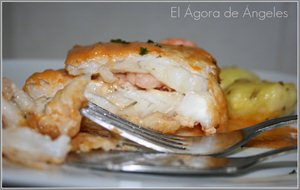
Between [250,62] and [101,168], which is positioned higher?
[101,168]

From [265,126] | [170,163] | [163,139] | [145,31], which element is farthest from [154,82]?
[145,31]

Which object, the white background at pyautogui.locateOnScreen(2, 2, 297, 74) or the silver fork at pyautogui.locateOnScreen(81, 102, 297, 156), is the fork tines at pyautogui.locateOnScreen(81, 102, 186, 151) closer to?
the silver fork at pyautogui.locateOnScreen(81, 102, 297, 156)

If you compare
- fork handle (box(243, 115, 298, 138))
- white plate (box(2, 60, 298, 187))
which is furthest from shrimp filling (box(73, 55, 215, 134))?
white plate (box(2, 60, 298, 187))

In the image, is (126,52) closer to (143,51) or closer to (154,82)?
(143,51)

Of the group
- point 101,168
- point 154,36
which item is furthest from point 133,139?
point 154,36

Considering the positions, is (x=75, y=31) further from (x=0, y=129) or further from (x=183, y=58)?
(x=0, y=129)

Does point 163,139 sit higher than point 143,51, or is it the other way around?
point 143,51
